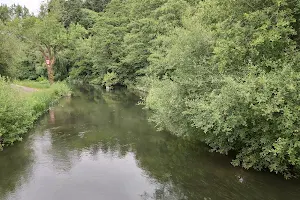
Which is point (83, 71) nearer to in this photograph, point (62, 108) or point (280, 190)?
point (62, 108)

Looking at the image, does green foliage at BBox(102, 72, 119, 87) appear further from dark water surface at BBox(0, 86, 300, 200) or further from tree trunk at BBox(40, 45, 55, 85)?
dark water surface at BBox(0, 86, 300, 200)

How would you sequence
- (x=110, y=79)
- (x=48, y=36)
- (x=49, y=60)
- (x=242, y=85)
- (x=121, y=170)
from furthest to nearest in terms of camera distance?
(x=110, y=79)
(x=49, y=60)
(x=48, y=36)
(x=121, y=170)
(x=242, y=85)

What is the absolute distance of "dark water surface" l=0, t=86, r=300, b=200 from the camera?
1220cm

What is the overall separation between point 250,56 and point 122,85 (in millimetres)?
39087

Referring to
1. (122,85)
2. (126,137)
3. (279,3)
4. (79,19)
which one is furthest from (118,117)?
(79,19)

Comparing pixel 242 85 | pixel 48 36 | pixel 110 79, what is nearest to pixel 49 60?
pixel 48 36

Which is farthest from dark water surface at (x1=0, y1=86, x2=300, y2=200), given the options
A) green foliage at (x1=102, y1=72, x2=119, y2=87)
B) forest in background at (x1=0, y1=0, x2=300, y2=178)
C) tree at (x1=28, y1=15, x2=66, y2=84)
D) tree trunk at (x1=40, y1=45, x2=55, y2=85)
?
green foliage at (x1=102, y1=72, x2=119, y2=87)

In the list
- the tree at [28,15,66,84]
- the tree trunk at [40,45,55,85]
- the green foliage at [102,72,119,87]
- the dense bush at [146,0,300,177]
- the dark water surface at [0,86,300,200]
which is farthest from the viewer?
the green foliage at [102,72,119,87]

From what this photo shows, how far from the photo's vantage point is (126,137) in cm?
1988

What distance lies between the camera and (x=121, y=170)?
14.8 m

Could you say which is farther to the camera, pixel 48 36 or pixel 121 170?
pixel 48 36

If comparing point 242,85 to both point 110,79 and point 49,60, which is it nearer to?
point 110,79

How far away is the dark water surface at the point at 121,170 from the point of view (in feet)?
40.0

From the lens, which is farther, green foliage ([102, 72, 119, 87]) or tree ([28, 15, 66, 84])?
green foliage ([102, 72, 119, 87])
